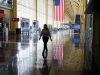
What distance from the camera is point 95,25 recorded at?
2023cm

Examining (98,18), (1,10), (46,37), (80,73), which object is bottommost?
(80,73)

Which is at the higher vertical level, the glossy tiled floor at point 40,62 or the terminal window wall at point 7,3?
the terminal window wall at point 7,3

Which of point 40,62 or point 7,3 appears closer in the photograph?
point 40,62

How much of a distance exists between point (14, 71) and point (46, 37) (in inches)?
269

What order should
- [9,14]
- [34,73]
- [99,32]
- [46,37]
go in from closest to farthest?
[34,73] → [46,37] → [99,32] → [9,14]

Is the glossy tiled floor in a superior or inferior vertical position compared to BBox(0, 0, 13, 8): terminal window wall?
inferior

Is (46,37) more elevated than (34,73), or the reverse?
(46,37)

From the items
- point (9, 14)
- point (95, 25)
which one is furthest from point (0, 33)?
point (95, 25)

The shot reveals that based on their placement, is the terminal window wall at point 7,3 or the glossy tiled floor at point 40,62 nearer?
the glossy tiled floor at point 40,62

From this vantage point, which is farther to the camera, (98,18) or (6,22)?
(6,22)

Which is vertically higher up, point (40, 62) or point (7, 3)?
point (7, 3)

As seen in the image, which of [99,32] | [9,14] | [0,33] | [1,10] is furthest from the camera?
[9,14]

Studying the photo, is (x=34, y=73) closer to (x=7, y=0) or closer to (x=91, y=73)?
(x=91, y=73)

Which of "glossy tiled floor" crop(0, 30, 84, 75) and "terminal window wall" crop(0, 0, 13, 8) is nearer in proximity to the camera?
"glossy tiled floor" crop(0, 30, 84, 75)
